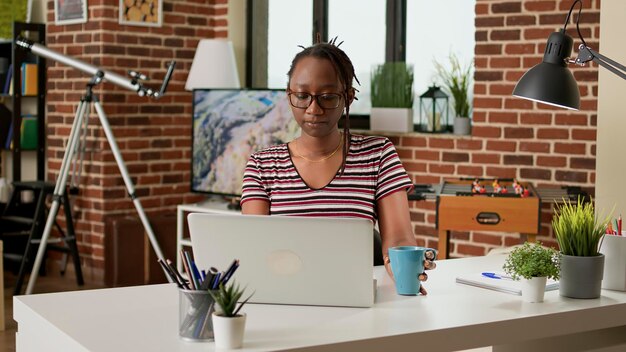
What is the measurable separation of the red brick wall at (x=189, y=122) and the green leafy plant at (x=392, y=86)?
0.22 meters

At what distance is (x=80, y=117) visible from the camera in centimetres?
552

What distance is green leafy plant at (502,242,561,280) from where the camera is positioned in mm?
2150

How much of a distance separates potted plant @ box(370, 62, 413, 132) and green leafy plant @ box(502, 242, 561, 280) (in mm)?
3159

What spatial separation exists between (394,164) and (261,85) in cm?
378

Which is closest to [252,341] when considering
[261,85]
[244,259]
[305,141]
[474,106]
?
[244,259]

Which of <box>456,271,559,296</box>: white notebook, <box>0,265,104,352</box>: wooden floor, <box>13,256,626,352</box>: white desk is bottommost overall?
<box>0,265,104,352</box>: wooden floor

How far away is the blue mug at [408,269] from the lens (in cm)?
218

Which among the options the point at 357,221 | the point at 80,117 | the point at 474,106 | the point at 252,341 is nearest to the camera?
the point at 252,341

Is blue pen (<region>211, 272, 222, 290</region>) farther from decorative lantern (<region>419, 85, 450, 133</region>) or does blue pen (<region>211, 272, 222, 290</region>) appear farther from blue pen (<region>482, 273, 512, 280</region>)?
decorative lantern (<region>419, 85, 450, 133</region>)

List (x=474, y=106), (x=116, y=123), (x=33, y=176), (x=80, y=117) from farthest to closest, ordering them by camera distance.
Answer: (x=33, y=176), (x=116, y=123), (x=80, y=117), (x=474, y=106)

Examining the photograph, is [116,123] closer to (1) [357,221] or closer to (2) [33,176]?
(2) [33,176]

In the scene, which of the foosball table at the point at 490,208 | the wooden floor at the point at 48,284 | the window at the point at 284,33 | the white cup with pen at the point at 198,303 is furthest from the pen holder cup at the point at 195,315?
the window at the point at 284,33

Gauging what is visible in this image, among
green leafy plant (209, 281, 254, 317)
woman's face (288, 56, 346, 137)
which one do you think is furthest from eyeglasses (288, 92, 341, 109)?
green leafy plant (209, 281, 254, 317)

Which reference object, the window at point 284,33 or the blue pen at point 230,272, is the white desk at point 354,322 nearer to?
the blue pen at point 230,272
